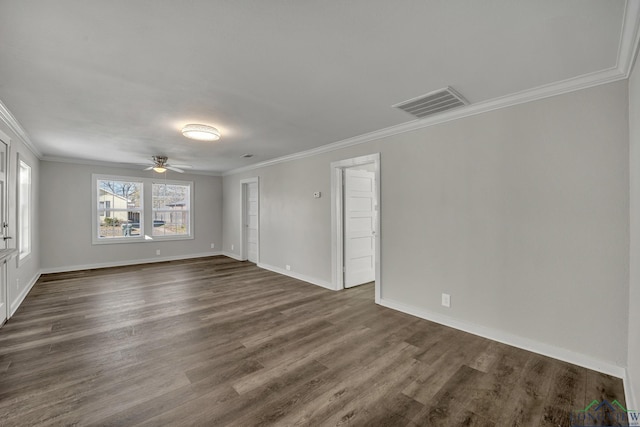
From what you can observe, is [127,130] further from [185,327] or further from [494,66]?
[494,66]

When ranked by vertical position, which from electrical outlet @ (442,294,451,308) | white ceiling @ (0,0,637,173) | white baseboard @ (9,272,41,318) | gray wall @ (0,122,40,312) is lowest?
white baseboard @ (9,272,41,318)

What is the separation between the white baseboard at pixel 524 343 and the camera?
7.41ft

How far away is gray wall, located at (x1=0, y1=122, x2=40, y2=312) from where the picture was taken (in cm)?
350

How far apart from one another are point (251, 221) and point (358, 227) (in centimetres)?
349

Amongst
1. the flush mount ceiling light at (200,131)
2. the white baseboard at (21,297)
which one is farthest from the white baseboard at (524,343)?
the white baseboard at (21,297)

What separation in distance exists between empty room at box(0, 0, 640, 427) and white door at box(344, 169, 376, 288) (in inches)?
9.0

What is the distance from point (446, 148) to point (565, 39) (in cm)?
147

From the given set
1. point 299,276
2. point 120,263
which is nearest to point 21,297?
point 120,263

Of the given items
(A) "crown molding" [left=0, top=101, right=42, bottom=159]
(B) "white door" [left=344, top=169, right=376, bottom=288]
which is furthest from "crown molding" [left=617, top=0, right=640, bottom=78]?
(A) "crown molding" [left=0, top=101, right=42, bottom=159]

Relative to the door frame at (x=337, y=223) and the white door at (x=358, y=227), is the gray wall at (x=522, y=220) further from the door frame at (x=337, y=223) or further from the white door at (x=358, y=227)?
the white door at (x=358, y=227)

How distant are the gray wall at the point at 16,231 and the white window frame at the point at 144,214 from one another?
3.51ft

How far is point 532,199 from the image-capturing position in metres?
2.61

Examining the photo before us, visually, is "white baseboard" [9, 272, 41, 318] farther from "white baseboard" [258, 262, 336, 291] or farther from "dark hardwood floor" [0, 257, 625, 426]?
"white baseboard" [258, 262, 336, 291]

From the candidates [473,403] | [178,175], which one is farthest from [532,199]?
[178,175]
